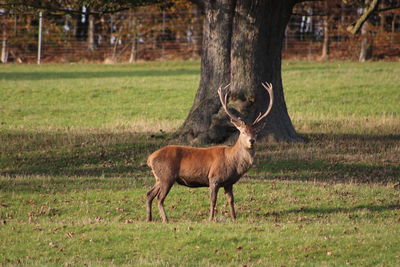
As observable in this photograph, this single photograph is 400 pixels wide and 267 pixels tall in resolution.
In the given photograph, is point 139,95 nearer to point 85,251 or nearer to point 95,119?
point 95,119

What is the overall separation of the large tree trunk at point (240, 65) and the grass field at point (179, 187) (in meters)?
0.91

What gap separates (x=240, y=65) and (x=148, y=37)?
25.2 meters

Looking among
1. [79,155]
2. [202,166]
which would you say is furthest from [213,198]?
[79,155]

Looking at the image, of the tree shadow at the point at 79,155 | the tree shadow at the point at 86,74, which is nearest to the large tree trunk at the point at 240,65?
the tree shadow at the point at 79,155

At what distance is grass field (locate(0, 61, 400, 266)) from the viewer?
32.8ft

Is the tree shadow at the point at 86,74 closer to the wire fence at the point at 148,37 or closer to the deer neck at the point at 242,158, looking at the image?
the wire fence at the point at 148,37

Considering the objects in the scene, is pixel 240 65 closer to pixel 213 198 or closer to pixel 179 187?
pixel 179 187

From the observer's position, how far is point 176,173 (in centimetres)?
1196

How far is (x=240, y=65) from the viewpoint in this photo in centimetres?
2003

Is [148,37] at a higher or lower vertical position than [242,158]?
higher

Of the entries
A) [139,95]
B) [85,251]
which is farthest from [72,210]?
[139,95]

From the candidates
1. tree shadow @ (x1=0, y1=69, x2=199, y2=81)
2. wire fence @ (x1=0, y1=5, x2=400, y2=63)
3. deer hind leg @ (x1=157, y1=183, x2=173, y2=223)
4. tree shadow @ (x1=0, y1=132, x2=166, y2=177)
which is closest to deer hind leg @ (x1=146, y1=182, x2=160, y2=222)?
deer hind leg @ (x1=157, y1=183, x2=173, y2=223)

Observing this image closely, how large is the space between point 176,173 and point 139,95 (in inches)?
784

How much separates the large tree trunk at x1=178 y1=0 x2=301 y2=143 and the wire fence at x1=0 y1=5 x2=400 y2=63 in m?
21.3
